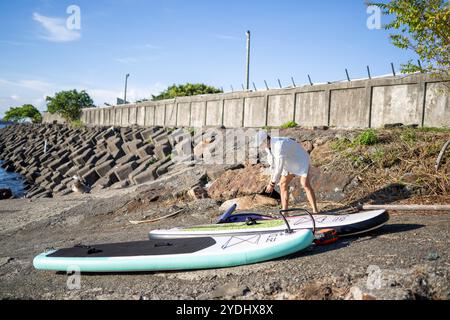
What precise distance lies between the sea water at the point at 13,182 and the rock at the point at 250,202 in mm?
14539

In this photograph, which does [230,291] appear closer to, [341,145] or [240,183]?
[240,183]

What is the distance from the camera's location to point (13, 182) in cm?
2308

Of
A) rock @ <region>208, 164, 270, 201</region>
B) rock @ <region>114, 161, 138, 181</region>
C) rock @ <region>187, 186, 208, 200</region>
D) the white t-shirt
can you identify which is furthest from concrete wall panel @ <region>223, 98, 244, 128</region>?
the white t-shirt

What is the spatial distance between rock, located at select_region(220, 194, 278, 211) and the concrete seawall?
4631 millimetres

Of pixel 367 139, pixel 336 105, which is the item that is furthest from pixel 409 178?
pixel 336 105

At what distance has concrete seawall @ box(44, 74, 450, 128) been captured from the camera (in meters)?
10.7

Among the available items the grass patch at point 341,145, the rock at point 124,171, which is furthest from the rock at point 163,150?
the grass patch at point 341,145

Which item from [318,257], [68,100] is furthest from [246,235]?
[68,100]

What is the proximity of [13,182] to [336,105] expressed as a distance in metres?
19.9

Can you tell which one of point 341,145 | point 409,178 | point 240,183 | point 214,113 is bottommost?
point 240,183

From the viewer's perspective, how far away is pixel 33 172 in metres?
23.5

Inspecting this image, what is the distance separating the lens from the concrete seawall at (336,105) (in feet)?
35.2

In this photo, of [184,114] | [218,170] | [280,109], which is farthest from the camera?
[184,114]
